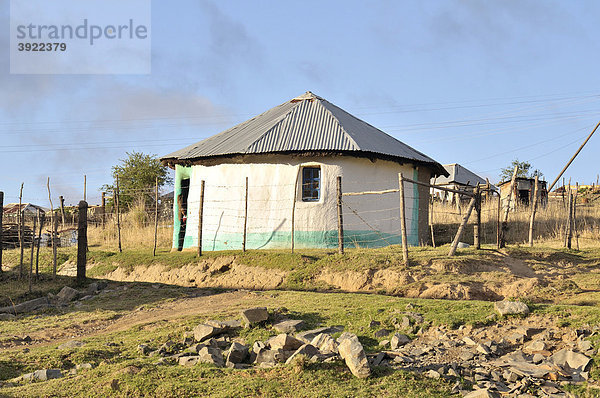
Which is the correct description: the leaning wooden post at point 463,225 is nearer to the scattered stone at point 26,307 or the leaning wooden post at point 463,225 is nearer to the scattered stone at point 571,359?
the scattered stone at point 571,359

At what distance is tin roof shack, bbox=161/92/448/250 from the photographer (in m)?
17.0

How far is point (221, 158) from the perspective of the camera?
18.2 metres

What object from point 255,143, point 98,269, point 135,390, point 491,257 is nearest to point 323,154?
point 255,143

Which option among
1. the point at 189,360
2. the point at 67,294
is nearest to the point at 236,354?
the point at 189,360

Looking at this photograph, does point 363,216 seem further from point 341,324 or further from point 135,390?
point 135,390

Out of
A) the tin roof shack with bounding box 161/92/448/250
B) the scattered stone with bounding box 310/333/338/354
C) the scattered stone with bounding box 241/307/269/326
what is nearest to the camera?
the scattered stone with bounding box 310/333/338/354

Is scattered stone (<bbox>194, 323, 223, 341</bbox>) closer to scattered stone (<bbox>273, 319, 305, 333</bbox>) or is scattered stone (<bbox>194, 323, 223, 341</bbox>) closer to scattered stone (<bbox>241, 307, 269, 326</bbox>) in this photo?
scattered stone (<bbox>241, 307, 269, 326</bbox>)

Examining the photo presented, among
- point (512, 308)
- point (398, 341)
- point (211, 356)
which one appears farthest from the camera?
point (512, 308)

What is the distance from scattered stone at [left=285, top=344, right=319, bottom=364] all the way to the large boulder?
32 cm

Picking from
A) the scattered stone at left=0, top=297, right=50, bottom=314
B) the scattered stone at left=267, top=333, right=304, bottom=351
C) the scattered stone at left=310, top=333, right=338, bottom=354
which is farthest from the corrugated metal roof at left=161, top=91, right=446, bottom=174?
the scattered stone at left=267, top=333, right=304, bottom=351

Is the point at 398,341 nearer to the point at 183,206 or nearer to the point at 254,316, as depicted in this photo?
the point at 254,316

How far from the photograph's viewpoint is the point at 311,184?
1741 cm

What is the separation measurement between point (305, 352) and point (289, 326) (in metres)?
1.74

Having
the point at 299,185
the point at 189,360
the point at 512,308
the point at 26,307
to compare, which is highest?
the point at 299,185
